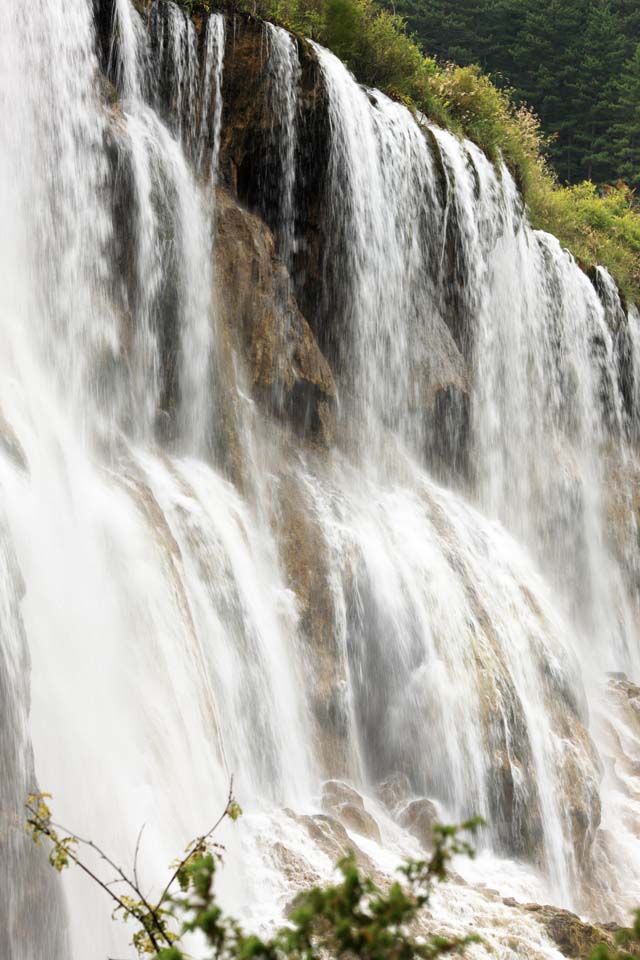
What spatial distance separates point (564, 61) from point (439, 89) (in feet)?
91.6

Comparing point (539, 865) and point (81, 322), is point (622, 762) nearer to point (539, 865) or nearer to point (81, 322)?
point (539, 865)

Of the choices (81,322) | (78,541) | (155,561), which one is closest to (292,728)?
(155,561)

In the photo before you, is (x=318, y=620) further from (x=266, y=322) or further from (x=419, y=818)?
(x=266, y=322)

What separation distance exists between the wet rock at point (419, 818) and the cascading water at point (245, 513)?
0.65 feet

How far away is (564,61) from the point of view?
44812 millimetres

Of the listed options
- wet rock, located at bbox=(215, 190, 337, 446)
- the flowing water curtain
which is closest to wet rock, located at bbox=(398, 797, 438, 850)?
wet rock, located at bbox=(215, 190, 337, 446)

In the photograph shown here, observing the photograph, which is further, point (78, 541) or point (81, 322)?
point (81, 322)

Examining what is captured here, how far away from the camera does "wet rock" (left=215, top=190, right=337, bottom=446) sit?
1335 centimetres

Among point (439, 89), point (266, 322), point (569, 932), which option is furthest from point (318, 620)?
point (439, 89)

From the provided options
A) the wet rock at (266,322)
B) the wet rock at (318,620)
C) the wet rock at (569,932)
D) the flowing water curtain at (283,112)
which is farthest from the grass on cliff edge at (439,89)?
the wet rock at (569,932)

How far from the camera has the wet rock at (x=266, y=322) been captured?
13352mm

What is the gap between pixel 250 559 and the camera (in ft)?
38.4

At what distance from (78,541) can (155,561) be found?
0.89 m

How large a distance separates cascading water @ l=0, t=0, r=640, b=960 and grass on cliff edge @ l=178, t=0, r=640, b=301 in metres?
1.27
